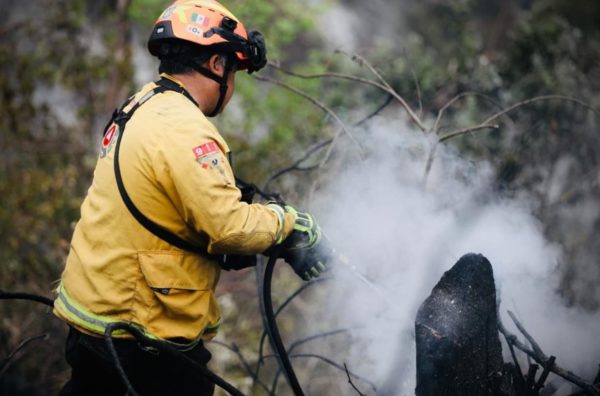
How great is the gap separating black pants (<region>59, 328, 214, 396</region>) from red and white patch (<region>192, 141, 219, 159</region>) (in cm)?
99

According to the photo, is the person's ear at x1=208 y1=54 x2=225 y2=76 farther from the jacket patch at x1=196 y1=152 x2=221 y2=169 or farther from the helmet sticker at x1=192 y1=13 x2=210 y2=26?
the jacket patch at x1=196 y1=152 x2=221 y2=169

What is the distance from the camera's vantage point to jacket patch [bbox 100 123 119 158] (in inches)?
97.9

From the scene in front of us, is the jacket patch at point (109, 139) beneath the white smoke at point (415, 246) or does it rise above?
beneath

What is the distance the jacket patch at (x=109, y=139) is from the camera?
2.49 m

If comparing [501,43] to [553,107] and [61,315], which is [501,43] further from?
[61,315]

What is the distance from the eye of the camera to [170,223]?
7.88 feet

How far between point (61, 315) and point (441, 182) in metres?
2.54

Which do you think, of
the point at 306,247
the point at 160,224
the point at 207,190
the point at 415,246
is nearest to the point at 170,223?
the point at 160,224

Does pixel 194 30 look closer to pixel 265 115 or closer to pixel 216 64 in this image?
pixel 216 64

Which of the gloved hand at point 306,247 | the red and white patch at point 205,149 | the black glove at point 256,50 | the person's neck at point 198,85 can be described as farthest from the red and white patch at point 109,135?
the gloved hand at point 306,247

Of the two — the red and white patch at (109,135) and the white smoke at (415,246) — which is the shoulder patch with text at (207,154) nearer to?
the red and white patch at (109,135)

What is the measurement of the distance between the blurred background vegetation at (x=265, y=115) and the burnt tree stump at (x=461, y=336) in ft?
6.17

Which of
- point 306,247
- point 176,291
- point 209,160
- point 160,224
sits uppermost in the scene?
point 209,160

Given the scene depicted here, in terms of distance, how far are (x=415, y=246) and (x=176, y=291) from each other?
1588mm
